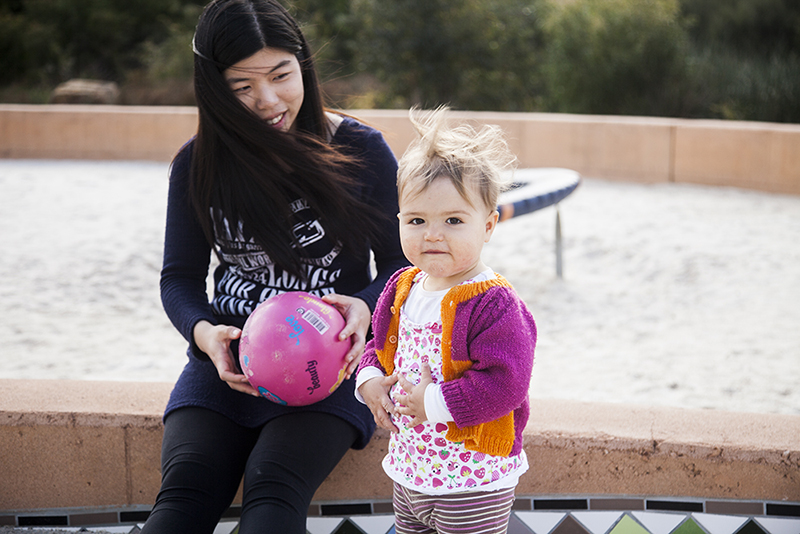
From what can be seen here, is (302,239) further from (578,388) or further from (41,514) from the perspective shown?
(578,388)

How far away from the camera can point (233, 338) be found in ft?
6.90

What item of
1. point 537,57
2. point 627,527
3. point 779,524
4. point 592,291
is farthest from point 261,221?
point 537,57

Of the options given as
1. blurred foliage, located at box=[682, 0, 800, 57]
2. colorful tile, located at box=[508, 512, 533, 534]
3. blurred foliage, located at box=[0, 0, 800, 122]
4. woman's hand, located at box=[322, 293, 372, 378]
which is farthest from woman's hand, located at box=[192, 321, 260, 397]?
blurred foliage, located at box=[682, 0, 800, 57]

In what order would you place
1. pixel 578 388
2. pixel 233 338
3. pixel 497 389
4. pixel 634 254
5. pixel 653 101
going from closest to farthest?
pixel 497 389 < pixel 233 338 < pixel 578 388 < pixel 634 254 < pixel 653 101

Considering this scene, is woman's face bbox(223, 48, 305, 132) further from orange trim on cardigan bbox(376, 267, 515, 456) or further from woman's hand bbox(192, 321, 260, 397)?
orange trim on cardigan bbox(376, 267, 515, 456)

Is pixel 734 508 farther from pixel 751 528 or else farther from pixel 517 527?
pixel 517 527

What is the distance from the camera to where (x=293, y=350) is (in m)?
2.02

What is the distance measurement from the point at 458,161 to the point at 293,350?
71 cm

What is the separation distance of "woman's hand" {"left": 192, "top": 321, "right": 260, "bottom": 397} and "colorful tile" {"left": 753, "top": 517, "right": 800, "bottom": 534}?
4.91 ft

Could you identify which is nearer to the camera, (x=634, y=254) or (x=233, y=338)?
(x=233, y=338)

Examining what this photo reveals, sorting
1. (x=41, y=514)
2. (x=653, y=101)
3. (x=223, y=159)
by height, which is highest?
(x=223, y=159)

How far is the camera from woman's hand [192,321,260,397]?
6.79 ft

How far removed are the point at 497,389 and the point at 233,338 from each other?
2.74 ft

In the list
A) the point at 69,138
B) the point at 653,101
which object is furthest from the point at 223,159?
the point at 653,101
